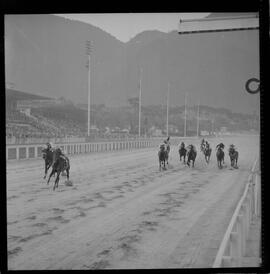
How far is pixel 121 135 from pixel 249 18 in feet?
4.76

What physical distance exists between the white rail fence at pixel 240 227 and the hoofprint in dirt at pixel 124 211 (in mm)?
49

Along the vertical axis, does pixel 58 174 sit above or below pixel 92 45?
below

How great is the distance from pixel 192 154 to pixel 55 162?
3.96 ft

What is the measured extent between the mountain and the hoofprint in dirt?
48 cm

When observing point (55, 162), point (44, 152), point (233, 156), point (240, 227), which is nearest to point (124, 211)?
point (55, 162)

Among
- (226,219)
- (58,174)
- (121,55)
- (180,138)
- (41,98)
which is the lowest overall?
(226,219)

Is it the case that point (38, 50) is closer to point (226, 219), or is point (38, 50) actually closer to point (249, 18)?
point (249, 18)

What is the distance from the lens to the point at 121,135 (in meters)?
3.15

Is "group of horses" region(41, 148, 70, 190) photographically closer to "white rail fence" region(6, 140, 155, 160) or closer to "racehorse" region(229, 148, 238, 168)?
"white rail fence" region(6, 140, 155, 160)

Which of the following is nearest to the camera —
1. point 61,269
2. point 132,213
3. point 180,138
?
point 61,269

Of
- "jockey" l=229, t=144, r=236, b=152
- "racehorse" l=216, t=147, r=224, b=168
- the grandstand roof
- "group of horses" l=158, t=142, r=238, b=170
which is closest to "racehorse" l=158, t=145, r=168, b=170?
"group of horses" l=158, t=142, r=238, b=170

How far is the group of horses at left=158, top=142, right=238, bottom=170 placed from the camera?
3.07 m

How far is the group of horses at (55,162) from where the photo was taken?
2.93m

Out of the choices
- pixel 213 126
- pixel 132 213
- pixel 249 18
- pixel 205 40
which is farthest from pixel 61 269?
pixel 249 18
